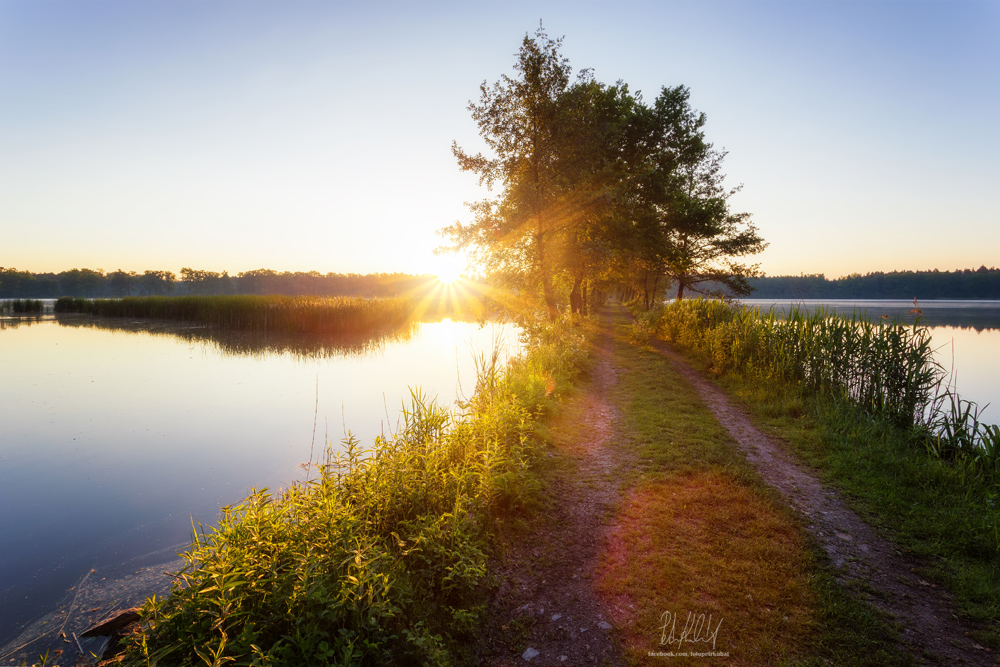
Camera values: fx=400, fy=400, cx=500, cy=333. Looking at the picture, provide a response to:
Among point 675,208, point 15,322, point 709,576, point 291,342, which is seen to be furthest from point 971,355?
point 15,322

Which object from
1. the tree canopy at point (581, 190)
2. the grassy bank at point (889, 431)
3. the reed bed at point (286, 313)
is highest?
the tree canopy at point (581, 190)

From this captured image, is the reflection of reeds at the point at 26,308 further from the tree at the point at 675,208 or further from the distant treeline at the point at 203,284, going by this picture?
the tree at the point at 675,208

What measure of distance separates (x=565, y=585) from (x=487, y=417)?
8.85 ft

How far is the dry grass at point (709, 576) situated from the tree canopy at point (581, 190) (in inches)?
538

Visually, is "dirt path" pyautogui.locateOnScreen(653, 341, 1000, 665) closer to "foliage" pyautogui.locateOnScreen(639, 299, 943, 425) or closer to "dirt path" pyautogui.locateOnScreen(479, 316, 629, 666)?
"dirt path" pyautogui.locateOnScreen(479, 316, 629, 666)

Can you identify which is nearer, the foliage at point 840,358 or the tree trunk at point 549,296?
the foliage at point 840,358

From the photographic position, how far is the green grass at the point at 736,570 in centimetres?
283

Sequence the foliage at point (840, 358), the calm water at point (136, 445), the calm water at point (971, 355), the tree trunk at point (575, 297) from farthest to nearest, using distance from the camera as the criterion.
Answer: the tree trunk at point (575, 297)
the calm water at point (971, 355)
the foliage at point (840, 358)
the calm water at point (136, 445)

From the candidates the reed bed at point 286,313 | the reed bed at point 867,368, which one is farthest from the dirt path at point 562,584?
the reed bed at point 286,313

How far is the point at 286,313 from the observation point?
27.4 m

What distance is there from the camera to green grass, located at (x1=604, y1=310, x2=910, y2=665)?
2832 mm

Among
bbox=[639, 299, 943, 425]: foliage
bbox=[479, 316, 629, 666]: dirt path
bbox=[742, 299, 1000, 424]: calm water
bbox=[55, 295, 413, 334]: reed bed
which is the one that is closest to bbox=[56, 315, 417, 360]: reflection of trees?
bbox=[55, 295, 413, 334]: reed bed

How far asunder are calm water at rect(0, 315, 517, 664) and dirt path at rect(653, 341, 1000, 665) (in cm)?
656

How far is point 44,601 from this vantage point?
395 centimetres
